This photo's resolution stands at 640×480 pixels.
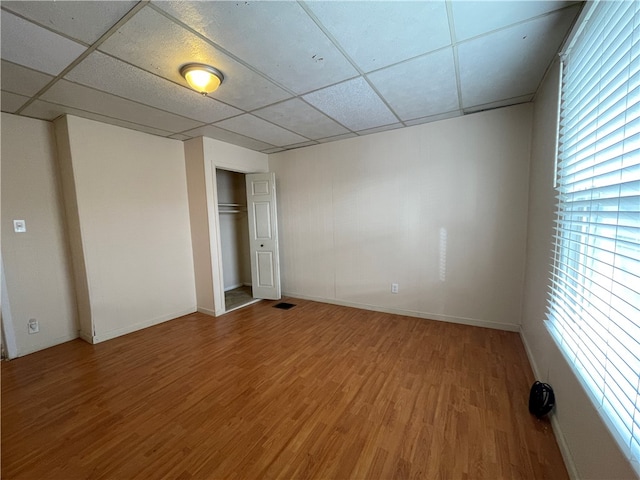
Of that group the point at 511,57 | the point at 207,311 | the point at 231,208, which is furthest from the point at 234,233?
the point at 511,57

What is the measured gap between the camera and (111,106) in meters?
Answer: 2.46

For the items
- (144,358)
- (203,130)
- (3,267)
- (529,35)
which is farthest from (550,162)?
(3,267)

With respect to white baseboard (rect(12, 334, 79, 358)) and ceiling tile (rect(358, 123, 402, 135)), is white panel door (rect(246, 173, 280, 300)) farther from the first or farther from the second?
white baseboard (rect(12, 334, 79, 358))

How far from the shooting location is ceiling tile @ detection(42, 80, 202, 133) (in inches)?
84.0

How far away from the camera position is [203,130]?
10.5 feet

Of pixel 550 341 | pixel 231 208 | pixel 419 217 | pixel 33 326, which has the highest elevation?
pixel 231 208

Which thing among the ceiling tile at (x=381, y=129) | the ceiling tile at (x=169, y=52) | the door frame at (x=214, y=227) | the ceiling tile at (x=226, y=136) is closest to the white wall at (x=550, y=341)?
the ceiling tile at (x=381, y=129)

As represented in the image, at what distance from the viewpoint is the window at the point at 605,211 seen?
0.95 metres

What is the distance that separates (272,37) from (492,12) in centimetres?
127

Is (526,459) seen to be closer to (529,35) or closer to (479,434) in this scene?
(479,434)

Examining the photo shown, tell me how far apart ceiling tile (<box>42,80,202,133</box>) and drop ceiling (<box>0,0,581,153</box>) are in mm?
11

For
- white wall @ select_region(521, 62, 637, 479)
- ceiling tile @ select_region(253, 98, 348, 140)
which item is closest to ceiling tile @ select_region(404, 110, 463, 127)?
white wall @ select_region(521, 62, 637, 479)

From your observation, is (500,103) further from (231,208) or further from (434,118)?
(231,208)

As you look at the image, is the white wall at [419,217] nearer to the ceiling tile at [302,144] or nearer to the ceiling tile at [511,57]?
the ceiling tile at [302,144]
